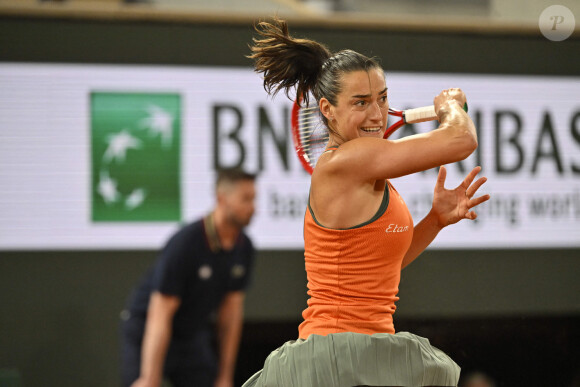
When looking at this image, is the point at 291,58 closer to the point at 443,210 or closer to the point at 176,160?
the point at 443,210

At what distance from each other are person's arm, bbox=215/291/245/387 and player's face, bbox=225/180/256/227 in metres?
0.37

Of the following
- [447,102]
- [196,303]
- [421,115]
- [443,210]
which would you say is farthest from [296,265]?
[447,102]

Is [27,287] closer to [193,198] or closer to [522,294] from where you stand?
[193,198]

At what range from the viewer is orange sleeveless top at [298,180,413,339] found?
1538mm

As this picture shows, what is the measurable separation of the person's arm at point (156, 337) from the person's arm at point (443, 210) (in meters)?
1.77

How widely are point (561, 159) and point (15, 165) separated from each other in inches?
100

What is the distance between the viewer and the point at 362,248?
154cm

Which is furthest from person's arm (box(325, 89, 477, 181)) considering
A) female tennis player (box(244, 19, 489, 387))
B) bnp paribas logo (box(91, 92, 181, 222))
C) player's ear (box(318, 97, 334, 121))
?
bnp paribas logo (box(91, 92, 181, 222))

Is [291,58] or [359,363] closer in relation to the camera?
[359,363]

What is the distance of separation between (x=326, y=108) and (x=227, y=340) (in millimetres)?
1967

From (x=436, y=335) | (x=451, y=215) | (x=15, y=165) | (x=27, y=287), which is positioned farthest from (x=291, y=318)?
(x=451, y=215)

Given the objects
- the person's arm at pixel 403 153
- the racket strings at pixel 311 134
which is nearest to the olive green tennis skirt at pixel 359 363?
the person's arm at pixel 403 153

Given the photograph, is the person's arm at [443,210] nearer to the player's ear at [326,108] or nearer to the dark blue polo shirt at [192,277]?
the player's ear at [326,108]

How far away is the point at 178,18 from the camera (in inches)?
137
